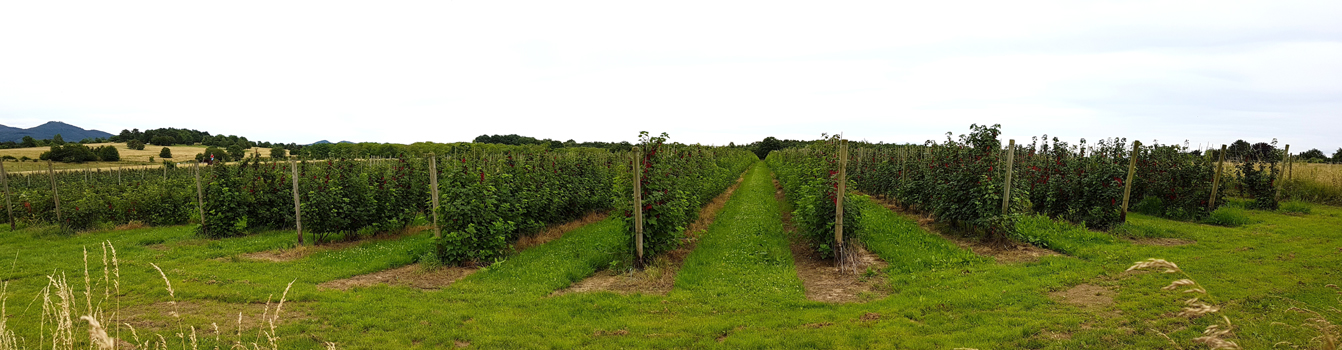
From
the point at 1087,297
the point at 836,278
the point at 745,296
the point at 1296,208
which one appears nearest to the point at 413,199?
the point at 745,296

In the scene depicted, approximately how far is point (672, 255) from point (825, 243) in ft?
8.52

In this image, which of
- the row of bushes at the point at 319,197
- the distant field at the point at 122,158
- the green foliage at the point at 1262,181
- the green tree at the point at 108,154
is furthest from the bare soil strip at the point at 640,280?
the green tree at the point at 108,154

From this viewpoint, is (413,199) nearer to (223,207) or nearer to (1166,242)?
(223,207)

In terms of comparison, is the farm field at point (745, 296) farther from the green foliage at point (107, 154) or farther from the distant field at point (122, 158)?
the green foliage at point (107, 154)

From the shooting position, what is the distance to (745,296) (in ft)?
22.7

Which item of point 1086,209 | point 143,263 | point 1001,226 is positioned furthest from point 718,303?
point 1086,209

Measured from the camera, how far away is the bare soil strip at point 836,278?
7090 millimetres

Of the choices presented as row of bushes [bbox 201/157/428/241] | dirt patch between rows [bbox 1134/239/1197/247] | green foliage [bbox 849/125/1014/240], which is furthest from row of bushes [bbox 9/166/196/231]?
dirt patch between rows [bbox 1134/239/1197/247]

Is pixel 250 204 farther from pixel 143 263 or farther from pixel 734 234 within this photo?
pixel 734 234

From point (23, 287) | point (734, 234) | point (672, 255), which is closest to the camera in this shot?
point (23, 287)

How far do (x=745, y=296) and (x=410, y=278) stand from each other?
16.4ft

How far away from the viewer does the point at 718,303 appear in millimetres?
6625

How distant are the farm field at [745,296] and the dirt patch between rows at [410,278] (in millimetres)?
66

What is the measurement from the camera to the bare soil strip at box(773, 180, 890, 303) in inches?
279
